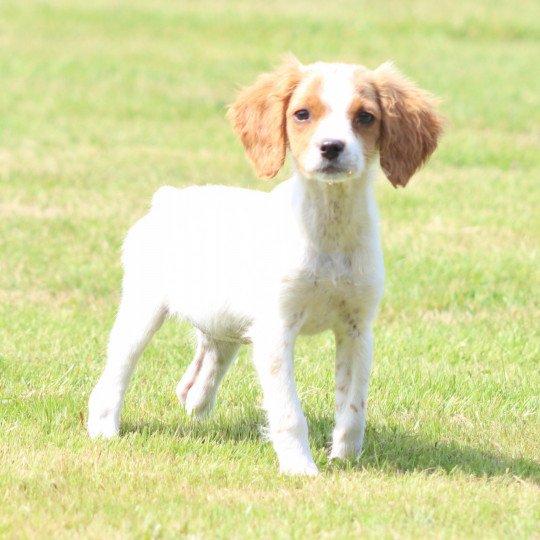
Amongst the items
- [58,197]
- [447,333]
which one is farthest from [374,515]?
[58,197]

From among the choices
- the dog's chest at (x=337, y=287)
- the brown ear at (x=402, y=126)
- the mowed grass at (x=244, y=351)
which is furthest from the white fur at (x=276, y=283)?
the mowed grass at (x=244, y=351)

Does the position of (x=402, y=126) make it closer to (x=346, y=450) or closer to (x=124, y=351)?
(x=346, y=450)

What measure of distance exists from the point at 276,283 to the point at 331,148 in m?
0.68

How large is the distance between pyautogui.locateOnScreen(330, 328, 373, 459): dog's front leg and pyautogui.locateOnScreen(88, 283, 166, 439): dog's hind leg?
1.03 meters

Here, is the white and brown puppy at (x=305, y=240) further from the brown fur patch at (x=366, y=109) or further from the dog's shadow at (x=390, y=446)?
the dog's shadow at (x=390, y=446)

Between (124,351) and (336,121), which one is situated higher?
(336,121)

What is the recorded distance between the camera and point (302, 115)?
5.74 m

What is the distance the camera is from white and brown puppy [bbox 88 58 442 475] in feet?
18.7

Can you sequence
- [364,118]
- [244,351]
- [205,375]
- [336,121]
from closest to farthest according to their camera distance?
[336,121]
[364,118]
[205,375]
[244,351]

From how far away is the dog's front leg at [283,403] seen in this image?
18.8 ft

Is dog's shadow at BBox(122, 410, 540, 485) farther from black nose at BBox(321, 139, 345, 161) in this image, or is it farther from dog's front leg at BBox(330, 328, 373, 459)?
black nose at BBox(321, 139, 345, 161)

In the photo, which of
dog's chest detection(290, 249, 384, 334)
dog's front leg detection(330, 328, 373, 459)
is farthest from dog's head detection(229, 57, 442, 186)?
dog's front leg detection(330, 328, 373, 459)

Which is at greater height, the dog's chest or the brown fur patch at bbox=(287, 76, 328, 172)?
the brown fur patch at bbox=(287, 76, 328, 172)

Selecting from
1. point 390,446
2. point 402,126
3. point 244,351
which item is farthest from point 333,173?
point 244,351
